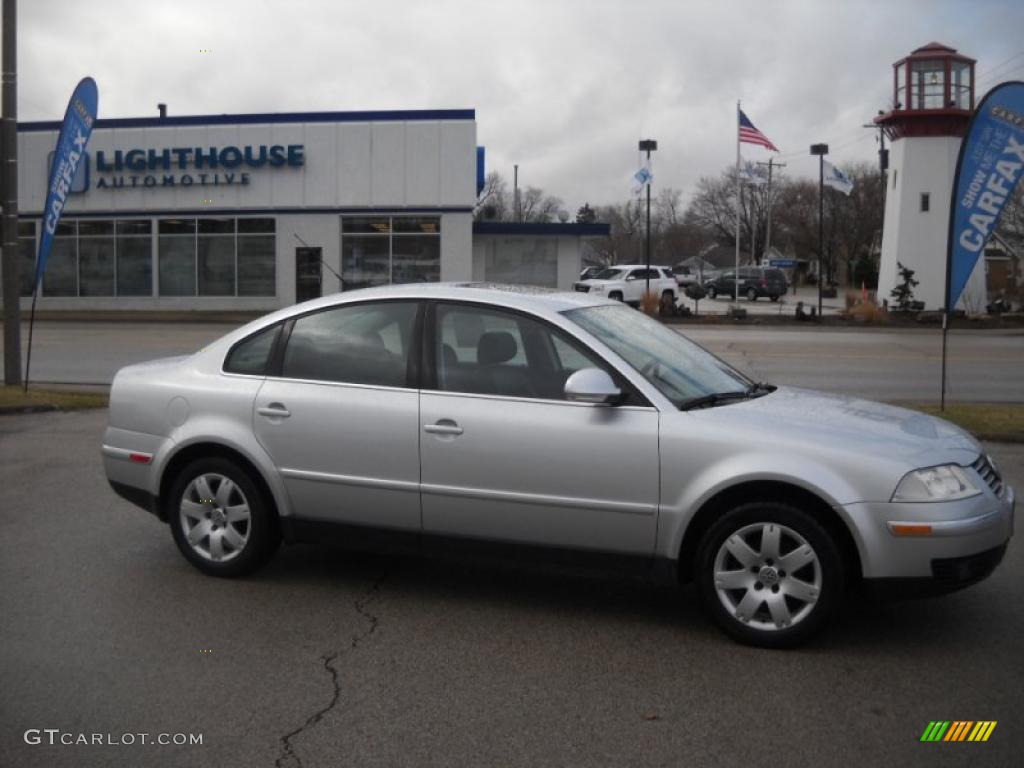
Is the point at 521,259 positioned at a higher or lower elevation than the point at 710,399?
higher

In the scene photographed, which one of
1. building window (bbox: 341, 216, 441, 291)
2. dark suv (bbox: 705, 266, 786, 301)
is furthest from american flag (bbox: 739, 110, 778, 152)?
dark suv (bbox: 705, 266, 786, 301)

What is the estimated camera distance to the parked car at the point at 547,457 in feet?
16.0

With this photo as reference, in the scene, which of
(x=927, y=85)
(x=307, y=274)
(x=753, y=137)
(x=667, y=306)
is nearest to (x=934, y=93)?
(x=927, y=85)

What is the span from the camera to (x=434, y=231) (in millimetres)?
38500

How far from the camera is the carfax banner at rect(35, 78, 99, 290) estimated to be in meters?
13.4

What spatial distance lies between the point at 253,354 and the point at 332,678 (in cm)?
211

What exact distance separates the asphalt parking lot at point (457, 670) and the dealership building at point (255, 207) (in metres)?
32.3

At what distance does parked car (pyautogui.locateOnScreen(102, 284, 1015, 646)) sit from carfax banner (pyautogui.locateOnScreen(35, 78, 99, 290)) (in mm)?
8166

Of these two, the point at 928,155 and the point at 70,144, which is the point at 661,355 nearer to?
the point at 70,144

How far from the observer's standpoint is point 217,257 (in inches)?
1591

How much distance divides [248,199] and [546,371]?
3595 centimetres

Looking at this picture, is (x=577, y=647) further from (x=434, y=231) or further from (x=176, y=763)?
(x=434, y=231)

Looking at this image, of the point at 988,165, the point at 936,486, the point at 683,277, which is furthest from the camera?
the point at 683,277

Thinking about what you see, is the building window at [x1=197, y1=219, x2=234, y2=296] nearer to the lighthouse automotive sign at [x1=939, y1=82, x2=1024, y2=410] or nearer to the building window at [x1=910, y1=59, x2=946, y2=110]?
the building window at [x1=910, y1=59, x2=946, y2=110]
